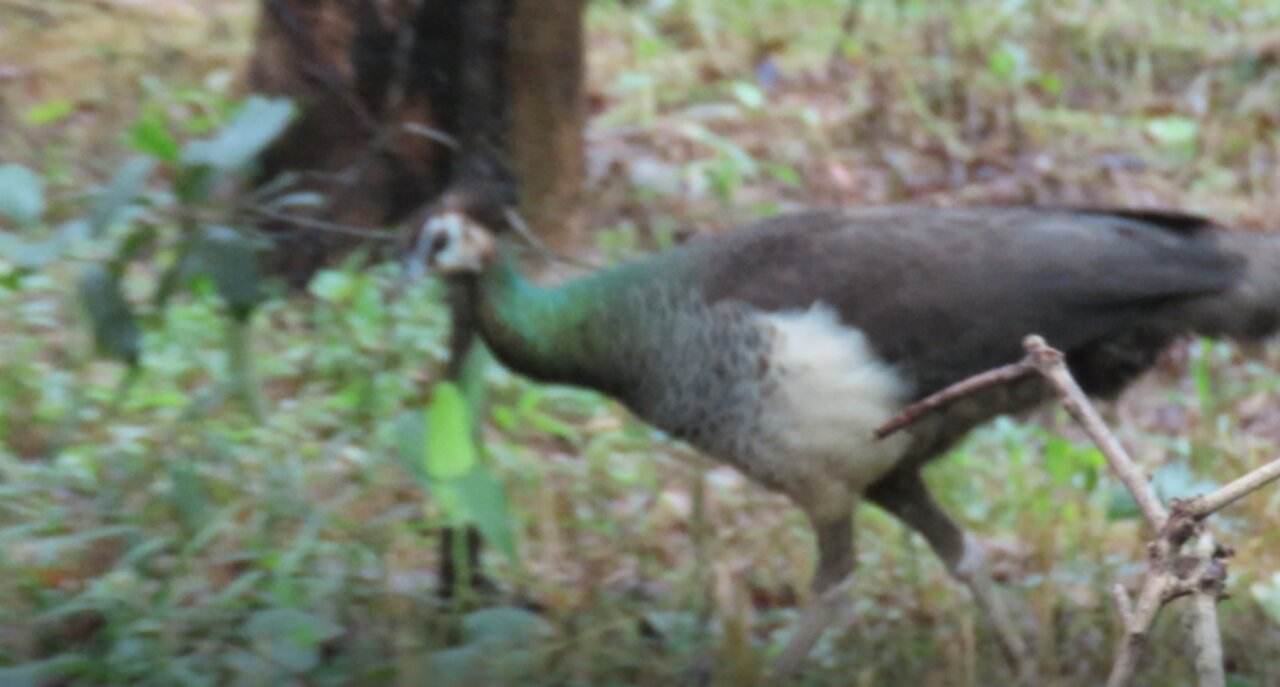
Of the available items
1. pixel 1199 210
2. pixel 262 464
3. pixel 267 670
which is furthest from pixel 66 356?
pixel 1199 210

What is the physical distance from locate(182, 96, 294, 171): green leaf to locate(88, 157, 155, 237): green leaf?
0.27ft

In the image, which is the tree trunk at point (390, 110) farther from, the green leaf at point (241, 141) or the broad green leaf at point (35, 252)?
the broad green leaf at point (35, 252)

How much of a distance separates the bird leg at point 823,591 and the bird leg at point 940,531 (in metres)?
0.14

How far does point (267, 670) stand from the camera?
3129 mm

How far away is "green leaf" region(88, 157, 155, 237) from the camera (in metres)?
3.00

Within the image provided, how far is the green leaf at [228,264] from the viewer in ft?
10.6

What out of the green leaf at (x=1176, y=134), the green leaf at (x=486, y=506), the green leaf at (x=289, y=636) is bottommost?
the green leaf at (x=289, y=636)

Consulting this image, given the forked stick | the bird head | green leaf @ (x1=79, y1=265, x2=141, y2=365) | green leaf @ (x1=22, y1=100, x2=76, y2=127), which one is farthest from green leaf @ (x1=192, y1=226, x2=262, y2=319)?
green leaf @ (x1=22, y1=100, x2=76, y2=127)

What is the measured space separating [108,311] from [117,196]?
27 cm

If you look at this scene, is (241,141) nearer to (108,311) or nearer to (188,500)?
(108,311)

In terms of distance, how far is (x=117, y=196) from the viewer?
120 inches

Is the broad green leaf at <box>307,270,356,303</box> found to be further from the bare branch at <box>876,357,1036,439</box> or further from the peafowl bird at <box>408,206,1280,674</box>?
the bare branch at <box>876,357,1036,439</box>

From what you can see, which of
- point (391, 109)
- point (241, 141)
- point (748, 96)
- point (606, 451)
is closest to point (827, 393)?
point (241, 141)

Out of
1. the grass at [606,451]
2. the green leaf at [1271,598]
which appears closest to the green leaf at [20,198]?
the grass at [606,451]
